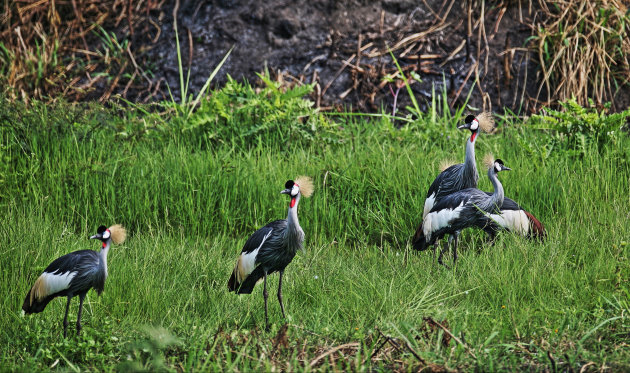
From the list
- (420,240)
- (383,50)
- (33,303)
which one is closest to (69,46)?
(383,50)

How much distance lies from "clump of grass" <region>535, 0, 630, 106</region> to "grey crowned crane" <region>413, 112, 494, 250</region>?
10.8 ft

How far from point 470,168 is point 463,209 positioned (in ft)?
1.13

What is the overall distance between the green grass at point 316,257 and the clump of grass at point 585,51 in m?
1.31

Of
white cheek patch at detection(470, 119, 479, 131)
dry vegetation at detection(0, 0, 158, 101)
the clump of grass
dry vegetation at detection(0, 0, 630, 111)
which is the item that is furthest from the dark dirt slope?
white cheek patch at detection(470, 119, 479, 131)

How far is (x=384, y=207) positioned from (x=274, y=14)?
3.50m

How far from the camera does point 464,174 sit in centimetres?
511

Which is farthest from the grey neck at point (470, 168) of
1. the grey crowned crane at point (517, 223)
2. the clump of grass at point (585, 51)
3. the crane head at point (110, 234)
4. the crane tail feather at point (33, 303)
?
the clump of grass at point (585, 51)

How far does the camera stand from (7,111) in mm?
6883

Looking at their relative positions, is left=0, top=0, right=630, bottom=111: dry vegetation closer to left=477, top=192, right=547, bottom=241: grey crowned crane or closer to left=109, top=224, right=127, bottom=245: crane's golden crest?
left=477, top=192, right=547, bottom=241: grey crowned crane

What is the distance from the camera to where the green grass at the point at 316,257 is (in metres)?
3.97

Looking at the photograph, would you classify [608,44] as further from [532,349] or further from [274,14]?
[532,349]

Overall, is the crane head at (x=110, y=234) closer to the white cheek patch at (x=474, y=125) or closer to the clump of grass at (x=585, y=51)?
the white cheek patch at (x=474, y=125)

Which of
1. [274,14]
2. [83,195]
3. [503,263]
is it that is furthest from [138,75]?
[503,263]

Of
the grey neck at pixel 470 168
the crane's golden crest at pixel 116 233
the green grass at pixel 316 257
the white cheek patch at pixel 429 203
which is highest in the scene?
the grey neck at pixel 470 168
